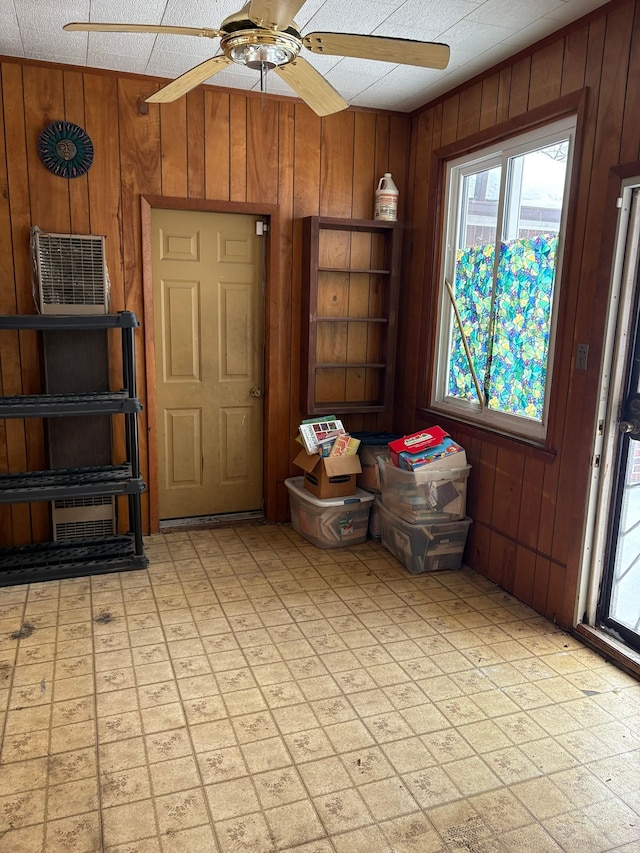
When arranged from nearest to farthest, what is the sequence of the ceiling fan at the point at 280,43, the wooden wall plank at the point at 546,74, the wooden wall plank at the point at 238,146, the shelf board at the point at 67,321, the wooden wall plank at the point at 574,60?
the ceiling fan at the point at 280,43
the wooden wall plank at the point at 574,60
the wooden wall plank at the point at 546,74
the shelf board at the point at 67,321
the wooden wall plank at the point at 238,146

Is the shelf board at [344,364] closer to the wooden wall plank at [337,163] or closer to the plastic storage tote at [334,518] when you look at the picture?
the plastic storage tote at [334,518]

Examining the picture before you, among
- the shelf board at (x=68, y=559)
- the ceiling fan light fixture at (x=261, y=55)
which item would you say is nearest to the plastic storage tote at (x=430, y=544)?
the shelf board at (x=68, y=559)

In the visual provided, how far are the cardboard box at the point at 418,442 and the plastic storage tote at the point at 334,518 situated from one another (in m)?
0.43

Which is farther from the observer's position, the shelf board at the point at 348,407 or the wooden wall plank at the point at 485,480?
the shelf board at the point at 348,407

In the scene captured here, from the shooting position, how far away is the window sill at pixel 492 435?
3.08 m

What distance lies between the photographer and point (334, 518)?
385 cm

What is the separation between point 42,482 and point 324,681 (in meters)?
1.81

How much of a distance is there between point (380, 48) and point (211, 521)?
2.99m

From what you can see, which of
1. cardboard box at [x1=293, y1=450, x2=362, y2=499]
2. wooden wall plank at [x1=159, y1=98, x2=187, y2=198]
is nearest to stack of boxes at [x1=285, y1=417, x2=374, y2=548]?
cardboard box at [x1=293, y1=450, x2=362, y2=499]

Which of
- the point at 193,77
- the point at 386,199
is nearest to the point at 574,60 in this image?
the point at 386,199

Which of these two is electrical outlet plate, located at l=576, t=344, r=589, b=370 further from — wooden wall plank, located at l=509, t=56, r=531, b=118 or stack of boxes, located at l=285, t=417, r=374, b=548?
stack of boxes, located at l=285, t=417, r=374, b=548

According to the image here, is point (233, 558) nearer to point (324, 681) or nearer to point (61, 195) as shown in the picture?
point (324, 681)

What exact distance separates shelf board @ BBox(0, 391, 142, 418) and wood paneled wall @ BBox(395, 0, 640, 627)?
1854mm

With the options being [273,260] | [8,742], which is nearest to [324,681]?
[8,742]
